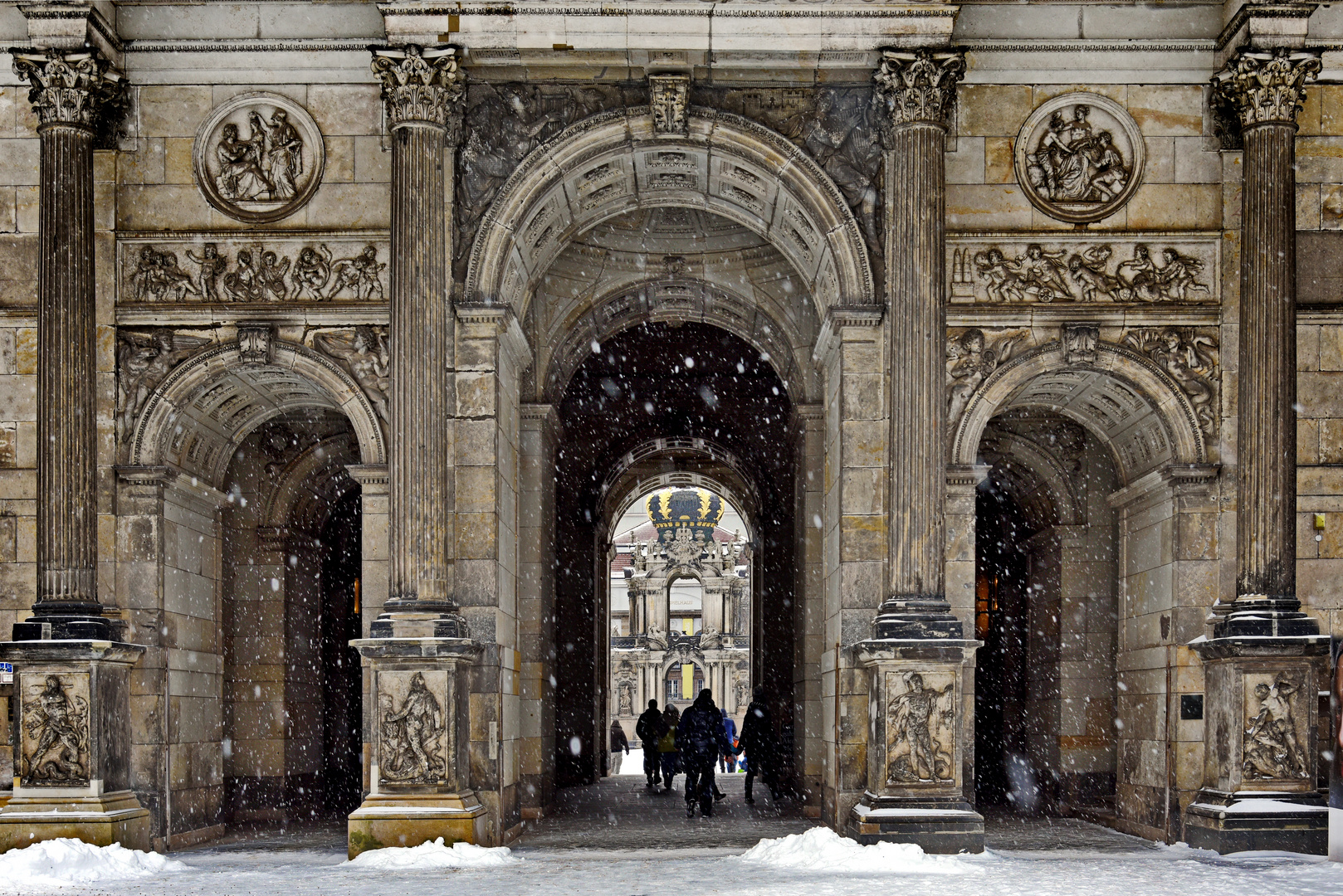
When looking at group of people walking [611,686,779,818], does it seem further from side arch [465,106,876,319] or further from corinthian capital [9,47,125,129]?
corinthian capital [9,47,125,129]

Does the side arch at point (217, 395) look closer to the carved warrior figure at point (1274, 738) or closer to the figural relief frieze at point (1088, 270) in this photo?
the figural relief frieze at point (1088, 270)

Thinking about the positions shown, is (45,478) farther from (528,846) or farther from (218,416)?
(528,846)

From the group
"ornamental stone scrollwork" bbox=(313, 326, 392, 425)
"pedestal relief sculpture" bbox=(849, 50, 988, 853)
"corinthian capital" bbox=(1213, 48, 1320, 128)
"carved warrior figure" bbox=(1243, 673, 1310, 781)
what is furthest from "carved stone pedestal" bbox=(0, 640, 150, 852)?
"corinthian capital" bbox=(1213, 48, 1320, 128)

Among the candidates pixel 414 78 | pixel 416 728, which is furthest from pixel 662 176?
pixel 416 728

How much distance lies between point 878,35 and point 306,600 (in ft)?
36.7

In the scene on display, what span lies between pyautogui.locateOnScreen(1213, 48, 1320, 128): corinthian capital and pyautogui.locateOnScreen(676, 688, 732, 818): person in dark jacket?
1016 cm

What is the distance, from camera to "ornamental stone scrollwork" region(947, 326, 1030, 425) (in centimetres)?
1586

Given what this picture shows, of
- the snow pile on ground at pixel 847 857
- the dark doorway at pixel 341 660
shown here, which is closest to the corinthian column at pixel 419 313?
the snow pile on ground at pixel 847 857

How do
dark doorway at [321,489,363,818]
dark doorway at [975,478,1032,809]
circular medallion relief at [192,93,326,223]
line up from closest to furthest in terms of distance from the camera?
circular medallion relief at [192,93,326,223] → dark doorway at [975,478,1032,809] → dark doorway at [321,489,363,818]

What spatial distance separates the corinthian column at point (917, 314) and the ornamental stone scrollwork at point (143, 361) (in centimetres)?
742

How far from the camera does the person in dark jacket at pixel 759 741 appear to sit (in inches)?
867

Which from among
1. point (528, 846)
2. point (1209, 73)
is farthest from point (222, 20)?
point (1209, 73)

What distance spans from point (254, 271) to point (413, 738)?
17.5ft

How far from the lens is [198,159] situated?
16.0m
